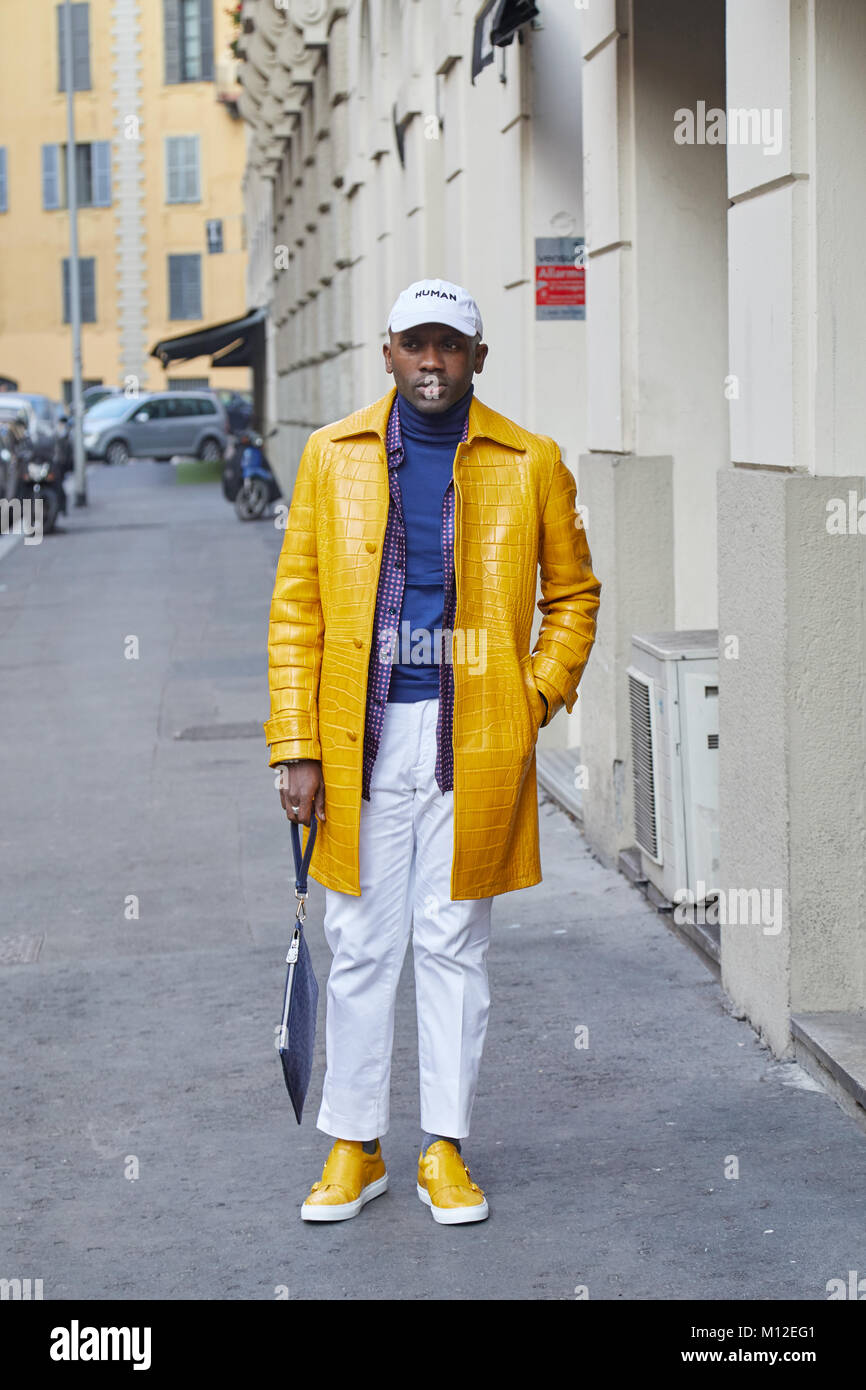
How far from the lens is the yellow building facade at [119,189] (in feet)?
199

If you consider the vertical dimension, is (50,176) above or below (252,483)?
above

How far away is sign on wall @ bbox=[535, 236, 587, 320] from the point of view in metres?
10.3

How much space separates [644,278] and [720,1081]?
3.52 metres

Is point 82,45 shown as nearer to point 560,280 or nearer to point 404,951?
point 560,280

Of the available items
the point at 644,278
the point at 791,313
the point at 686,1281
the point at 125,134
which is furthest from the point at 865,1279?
the point at 125,134

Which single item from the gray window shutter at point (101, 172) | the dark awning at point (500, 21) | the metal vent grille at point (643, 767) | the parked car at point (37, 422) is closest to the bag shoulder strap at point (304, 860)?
the metal vent grille at point (643, 767)

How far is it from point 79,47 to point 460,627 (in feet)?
199

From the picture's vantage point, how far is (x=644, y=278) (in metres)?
7.93

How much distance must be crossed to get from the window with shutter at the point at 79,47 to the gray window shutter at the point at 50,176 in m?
1.81

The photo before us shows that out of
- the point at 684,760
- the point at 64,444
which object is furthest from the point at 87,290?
the point at 684,760

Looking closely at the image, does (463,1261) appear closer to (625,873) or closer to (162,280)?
(625,873)

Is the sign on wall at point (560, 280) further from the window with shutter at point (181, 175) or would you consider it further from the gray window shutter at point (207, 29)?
the window with shutter at point (181, 175)

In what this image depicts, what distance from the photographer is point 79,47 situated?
61.2 m
